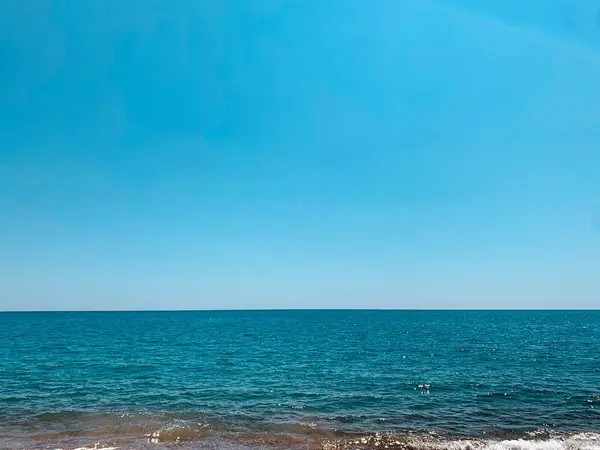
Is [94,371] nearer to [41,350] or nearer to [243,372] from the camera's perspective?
Result: [243,372]

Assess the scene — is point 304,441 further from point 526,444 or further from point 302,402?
point 526,444

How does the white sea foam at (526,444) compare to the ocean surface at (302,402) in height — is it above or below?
above

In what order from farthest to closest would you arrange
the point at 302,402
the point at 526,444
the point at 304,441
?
the point at 302,402 < the point at 304,441 < the point at 526,444

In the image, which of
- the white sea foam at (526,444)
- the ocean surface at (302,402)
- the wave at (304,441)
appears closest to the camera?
the white sea foam at (526,444)

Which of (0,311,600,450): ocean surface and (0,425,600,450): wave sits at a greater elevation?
(0,425,600,450): wave

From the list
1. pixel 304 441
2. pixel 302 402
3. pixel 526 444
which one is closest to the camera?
pixel 526 444

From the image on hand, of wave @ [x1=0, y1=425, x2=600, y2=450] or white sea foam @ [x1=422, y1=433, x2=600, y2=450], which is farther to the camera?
wave @ [x1=0, y1=425, x2=600, y2=450]

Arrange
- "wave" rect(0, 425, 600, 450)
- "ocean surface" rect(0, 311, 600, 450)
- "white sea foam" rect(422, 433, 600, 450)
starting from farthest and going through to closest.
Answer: "ocean surface" rect(0, 311, 600, 450), "wave" rect(0, 425, 600, 450), "white sea foam" rect(422, 433, 600, 450)

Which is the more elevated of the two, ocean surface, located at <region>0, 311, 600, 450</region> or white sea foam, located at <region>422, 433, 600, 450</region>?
white sea foam, located at <region>422, 433, 600, 450</region>

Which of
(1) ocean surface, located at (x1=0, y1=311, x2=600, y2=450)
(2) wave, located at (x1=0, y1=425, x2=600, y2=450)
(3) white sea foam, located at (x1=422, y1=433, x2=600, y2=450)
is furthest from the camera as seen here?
(1) ocean surface, located at (x1=0, y1=311, x2=600, y2=450)

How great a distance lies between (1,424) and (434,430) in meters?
22.8

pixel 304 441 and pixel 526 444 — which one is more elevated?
pixel 526 444

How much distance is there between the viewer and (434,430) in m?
20.2

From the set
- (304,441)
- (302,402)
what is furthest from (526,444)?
(302,402)
